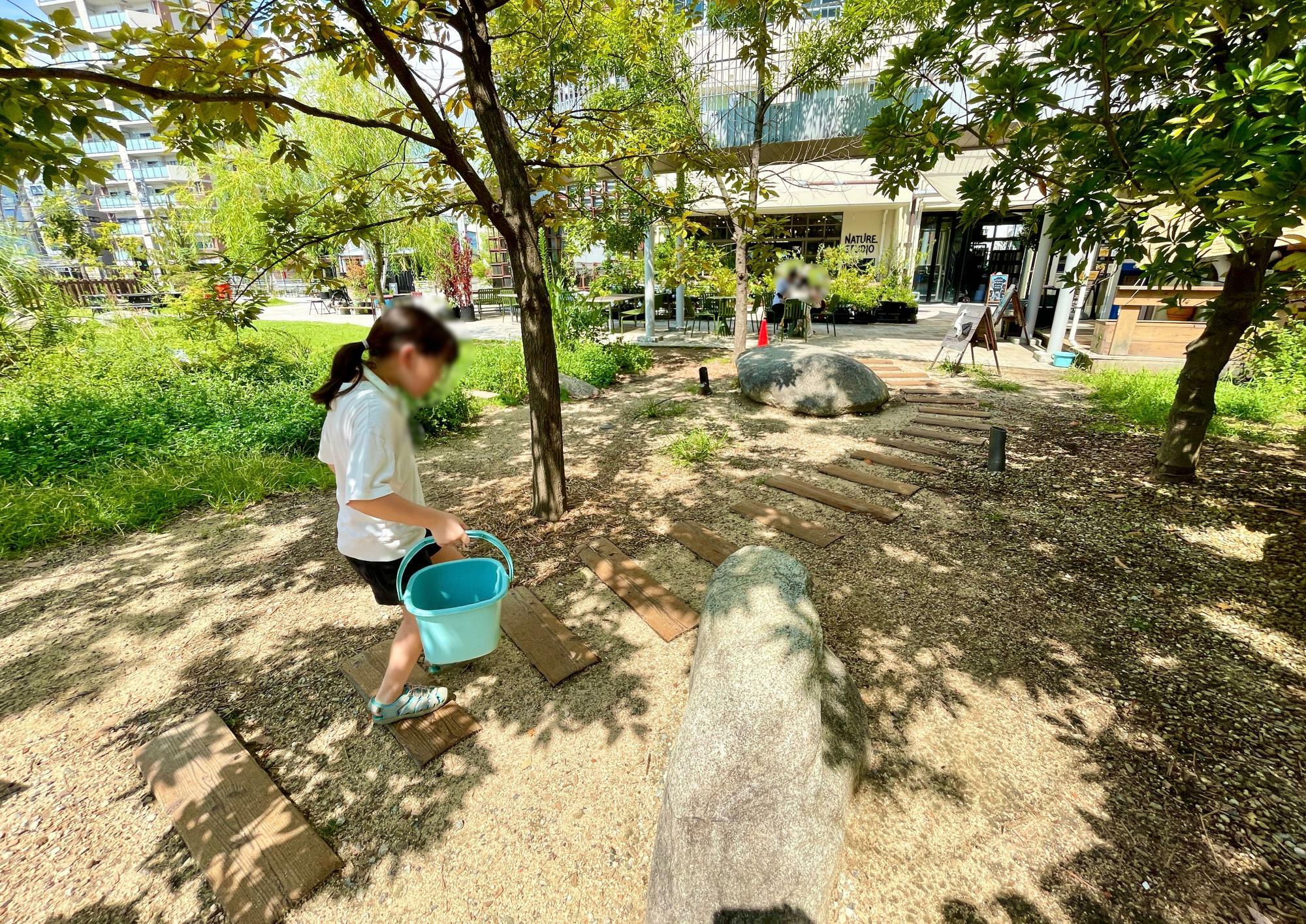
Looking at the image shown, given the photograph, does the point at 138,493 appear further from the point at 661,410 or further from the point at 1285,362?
the point at 1285,362

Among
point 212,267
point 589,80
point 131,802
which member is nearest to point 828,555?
point 131,802

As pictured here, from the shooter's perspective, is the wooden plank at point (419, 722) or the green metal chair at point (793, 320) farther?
the green metal chair at point (793, 320)

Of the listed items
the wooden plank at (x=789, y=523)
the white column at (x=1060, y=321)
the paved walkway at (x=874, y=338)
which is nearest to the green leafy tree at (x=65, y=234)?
the paved walkway at (x=874, y=338)

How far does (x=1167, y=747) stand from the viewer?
228cm

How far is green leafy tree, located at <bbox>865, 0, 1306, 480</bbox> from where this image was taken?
200 centimetres

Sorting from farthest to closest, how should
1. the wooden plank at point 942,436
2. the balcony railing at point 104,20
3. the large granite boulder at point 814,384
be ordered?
the balcony railing at point 104,20
the large granite boulder at point 814,384
the wooden plank at point 942,436

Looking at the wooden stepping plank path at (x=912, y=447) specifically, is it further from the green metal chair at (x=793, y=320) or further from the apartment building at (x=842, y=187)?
the green metal chair at (x=793, y=320)

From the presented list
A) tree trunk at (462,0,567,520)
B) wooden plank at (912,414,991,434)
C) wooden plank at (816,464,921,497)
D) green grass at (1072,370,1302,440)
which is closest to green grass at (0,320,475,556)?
tree trunk at (462,0,567,520)

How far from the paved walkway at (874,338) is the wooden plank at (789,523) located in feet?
19.1

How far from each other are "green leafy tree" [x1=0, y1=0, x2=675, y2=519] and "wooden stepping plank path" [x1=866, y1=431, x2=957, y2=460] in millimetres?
3802

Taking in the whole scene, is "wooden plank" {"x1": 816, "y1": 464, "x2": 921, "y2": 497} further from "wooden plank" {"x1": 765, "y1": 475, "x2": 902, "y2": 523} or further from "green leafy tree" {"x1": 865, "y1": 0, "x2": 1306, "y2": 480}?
"green leafy tree" {"x1": 865, "y1": 0, "x2": 1306, "y2": 480}

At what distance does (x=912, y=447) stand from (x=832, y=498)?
184 cm

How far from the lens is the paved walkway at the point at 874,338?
10.7 meters

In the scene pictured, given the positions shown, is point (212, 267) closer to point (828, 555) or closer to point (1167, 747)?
point (828, 555)
